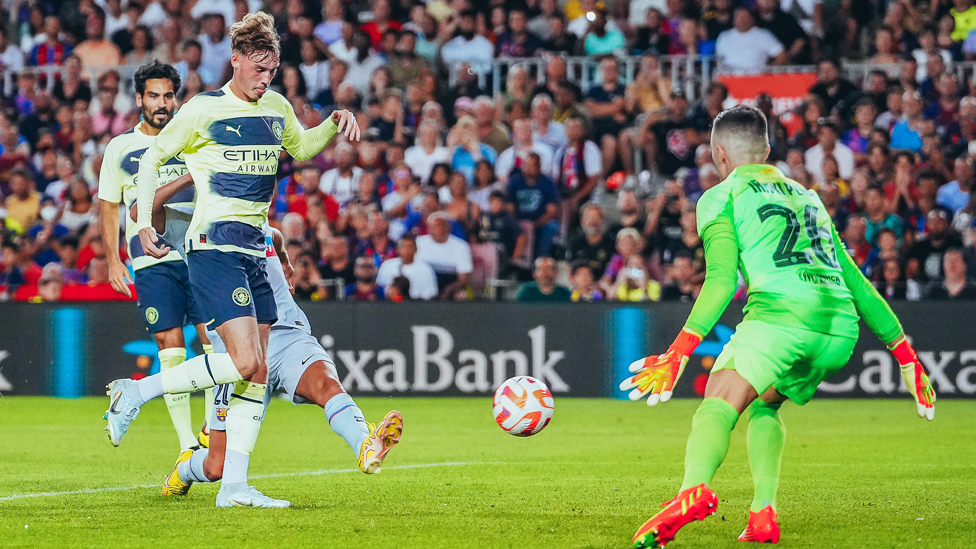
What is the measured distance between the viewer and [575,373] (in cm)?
1308

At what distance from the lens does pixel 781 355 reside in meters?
4.93

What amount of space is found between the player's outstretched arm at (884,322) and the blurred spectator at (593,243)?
8687mm

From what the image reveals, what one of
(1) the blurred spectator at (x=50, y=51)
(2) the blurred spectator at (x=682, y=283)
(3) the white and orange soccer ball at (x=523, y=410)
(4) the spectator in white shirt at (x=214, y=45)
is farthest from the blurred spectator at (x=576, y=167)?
(3) the white and orange soccer ball at (x=523, y=410)

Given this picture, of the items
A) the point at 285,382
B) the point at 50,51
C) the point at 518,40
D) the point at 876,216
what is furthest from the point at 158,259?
the point at 50,51

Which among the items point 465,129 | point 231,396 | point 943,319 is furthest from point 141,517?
point 465,129

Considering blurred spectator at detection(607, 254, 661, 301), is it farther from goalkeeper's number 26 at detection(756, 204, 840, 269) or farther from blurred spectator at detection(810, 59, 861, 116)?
goalkeeper's number 26 at detection(756, 204, 840, 269)

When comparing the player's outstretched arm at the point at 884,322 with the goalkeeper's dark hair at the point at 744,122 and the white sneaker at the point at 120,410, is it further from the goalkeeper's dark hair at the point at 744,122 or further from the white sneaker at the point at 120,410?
the white sneaker at the point at 120,410

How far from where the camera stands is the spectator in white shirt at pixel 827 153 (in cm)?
1488

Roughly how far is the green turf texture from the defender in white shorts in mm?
192

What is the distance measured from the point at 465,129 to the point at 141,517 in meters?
10.3

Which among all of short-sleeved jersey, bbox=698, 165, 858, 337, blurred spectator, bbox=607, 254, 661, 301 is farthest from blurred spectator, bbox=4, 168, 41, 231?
short-sleeved jersey, bbox=698, 165, 858, 337

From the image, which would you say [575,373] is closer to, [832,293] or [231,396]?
[231,396]

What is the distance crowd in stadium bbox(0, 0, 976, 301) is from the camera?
14.0 m

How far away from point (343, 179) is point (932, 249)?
272 inches
